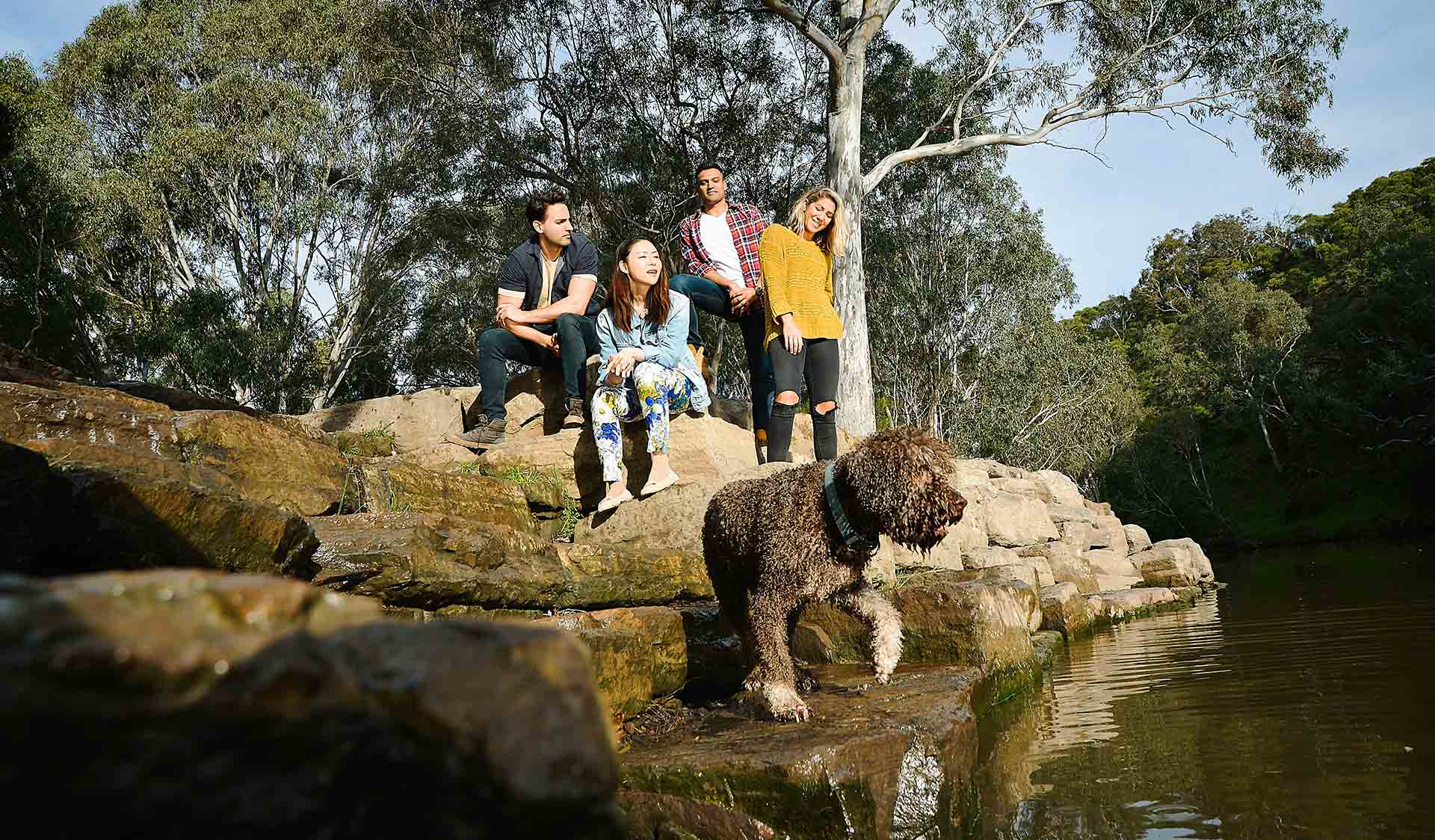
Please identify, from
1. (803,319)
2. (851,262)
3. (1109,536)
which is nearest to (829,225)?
(803,319)

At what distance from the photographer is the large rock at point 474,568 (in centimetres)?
358

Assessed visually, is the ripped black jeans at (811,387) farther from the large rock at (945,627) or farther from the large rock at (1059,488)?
the large rock at (1059,488)

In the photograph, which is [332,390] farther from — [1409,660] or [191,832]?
[191,832]

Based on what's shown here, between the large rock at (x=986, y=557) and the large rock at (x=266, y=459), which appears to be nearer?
the large rock at (x=266, y=459)

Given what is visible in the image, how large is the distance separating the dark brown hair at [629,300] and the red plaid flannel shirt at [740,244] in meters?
1.34

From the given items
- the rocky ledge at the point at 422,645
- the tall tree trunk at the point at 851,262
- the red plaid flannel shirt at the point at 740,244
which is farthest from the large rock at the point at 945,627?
the tall tree trunk at the point at 851,262

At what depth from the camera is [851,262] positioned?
13688 mm

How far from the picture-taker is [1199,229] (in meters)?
61.5

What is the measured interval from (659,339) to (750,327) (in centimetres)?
141

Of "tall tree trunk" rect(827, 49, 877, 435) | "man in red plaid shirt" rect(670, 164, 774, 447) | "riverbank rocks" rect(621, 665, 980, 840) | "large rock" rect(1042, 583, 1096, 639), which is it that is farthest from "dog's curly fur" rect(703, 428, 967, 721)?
"tall tree trunk" rect(827, 49, 877, 435)

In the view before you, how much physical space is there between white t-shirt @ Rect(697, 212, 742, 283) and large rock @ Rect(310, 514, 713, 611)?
361 cm

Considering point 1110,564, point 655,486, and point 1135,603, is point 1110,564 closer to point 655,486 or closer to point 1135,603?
point 1135,603

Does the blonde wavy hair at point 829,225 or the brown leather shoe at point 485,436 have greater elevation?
the blonde wavy hair at point 829,225

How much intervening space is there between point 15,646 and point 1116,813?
341 centimetres
